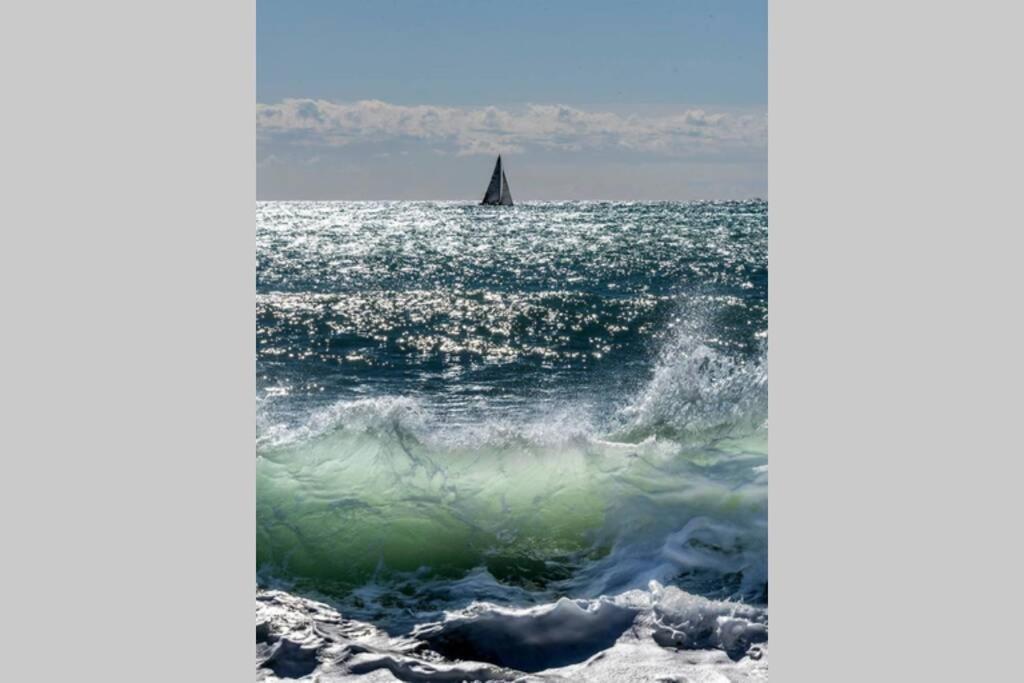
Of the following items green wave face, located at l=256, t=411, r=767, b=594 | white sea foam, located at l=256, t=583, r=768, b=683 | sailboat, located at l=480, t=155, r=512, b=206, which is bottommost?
white sea foam, located at l=256, t=583, r=768, b=683

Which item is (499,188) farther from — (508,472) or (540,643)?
(540,643)

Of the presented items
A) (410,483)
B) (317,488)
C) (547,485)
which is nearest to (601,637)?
(547,485)

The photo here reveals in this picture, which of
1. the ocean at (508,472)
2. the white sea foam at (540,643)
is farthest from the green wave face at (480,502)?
the white sea foam at (540,643)

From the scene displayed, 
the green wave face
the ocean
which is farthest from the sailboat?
the green wave face

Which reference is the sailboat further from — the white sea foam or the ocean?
the white sea foam

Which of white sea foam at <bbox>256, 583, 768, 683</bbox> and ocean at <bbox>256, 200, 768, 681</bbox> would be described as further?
ocean at <bbox>256, 200, 768, 681</bbox>

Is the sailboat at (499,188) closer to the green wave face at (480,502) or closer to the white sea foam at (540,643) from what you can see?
the green wave face at (480,502)

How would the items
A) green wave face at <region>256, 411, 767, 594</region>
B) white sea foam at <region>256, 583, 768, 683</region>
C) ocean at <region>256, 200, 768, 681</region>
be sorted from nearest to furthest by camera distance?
white sea foam at <region>256, 583, 768, 683</region> < ocean at <region>256, 200, 768, 681</region> < green wave face at <region>256, 411, 767, 594</region>

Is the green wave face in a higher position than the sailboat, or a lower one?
lower

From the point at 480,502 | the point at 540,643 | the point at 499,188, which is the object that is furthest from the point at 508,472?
the point at 499,188
